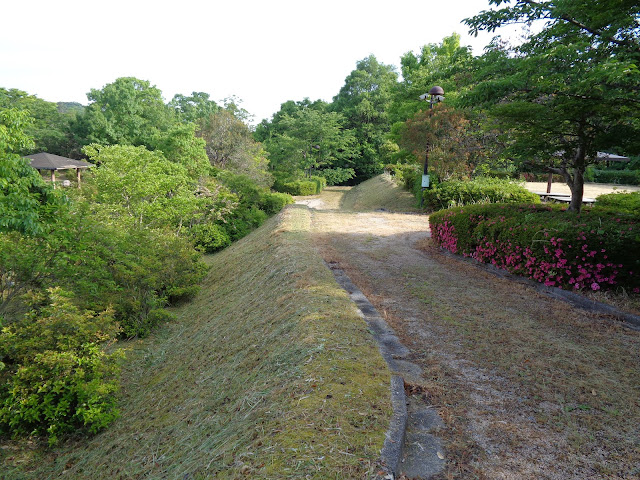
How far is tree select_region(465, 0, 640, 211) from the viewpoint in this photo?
501 cm

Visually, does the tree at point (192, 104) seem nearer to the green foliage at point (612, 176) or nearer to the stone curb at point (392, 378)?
the green foliage at point (612, 176)

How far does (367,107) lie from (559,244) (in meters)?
34.1

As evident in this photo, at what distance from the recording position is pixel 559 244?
18.5ft

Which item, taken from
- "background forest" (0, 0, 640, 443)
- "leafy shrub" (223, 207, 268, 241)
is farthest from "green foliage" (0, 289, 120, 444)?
"leafy shrub" (223, 207, 268, 241)

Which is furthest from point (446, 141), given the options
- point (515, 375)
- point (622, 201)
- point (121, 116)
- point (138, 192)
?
point (121, 116)

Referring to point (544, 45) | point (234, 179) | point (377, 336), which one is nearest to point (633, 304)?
point (377, 336)

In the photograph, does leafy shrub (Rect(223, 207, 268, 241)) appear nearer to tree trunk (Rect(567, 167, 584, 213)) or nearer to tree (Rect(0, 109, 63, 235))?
tree (Rect(0, 109, 63, 235))

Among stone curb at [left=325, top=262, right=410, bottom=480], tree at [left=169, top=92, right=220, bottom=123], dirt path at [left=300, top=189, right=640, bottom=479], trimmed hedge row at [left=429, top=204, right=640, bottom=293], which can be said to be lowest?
dirt path at [left=300, top=189, right=640, bottom=479]

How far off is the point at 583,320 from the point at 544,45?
4159 mm

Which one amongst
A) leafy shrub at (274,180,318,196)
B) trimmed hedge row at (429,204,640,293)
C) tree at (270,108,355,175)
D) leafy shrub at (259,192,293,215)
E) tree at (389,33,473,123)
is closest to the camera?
trimmed hedge row at (429,204,640,293)

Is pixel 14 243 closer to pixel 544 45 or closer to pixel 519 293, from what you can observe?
pixel 519 293

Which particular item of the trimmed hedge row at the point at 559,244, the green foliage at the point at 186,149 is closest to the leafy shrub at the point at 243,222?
the green foliage at the point at 186,149

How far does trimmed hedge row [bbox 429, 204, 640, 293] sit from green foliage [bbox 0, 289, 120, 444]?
19.8ft

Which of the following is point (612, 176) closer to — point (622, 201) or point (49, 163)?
point (622, 201)
